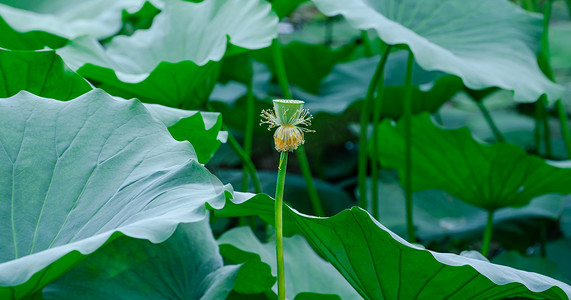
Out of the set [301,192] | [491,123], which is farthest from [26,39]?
[491,123]

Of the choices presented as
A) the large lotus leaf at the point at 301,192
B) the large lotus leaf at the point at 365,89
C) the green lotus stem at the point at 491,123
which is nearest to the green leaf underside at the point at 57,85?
the large lotus leaf at the point at 365,89

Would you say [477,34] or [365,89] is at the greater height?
[477,34]

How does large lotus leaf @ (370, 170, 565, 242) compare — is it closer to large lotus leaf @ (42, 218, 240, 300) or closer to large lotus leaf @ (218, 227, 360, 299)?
large lotus leaf @ (218, 227, 360, 299)

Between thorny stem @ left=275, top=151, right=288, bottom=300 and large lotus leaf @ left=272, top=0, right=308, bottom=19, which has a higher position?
thorny stem @ left=275, top=151, right=288, bottom=300

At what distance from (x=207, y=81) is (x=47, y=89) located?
39cm

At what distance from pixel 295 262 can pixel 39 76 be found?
23.1 inches

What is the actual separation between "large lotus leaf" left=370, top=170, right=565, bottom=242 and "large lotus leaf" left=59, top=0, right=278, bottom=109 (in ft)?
2.45

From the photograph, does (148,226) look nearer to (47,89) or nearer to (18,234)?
(18,234)

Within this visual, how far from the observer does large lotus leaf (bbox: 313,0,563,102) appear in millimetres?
1181

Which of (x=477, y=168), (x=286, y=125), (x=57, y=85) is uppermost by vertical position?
(x=286, y=125)

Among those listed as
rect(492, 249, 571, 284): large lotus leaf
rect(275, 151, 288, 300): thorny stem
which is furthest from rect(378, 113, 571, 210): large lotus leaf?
rect(275, 151, 288, 300): thorny stem

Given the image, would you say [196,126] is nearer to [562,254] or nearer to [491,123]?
[491,123]

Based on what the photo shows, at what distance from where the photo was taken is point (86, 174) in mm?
714

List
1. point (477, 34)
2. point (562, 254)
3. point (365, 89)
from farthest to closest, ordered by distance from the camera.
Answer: point (365, 89)
point (562, 254)
point (477, 34)
